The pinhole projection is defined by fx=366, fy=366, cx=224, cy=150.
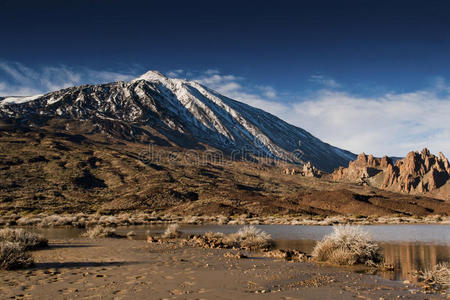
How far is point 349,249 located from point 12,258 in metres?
11.9

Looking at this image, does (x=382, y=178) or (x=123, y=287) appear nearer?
(x=123, y=287)

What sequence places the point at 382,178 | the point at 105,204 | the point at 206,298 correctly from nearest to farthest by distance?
the point at 206,298, the point at 105,204, the point at 382,178

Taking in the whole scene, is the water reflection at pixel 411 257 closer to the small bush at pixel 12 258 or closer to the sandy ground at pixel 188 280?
the sandy ground at pixel 188 280

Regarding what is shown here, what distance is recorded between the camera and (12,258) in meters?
11.2

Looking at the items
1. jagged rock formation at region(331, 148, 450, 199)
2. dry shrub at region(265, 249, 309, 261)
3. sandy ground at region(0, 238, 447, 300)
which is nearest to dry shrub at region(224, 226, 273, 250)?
dry shrub at region(265, 249, 309, 261)

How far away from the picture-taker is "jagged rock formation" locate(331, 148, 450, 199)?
115 metres

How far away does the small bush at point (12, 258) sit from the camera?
11.0 meters

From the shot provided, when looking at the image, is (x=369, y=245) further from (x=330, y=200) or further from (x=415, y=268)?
(x=330, y=200)

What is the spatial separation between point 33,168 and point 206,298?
92177 mm

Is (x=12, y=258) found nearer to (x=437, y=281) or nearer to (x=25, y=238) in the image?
(x=25, y=238)

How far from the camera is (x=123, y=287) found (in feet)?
29.9

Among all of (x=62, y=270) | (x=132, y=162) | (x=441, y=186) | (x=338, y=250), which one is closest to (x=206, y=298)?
(x=62, y=270)

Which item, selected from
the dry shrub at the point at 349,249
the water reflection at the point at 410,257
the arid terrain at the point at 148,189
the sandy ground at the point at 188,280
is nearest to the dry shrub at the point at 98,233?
the sandy ground at the point at 188,280

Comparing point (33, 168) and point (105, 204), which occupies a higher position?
point (33, 168)
